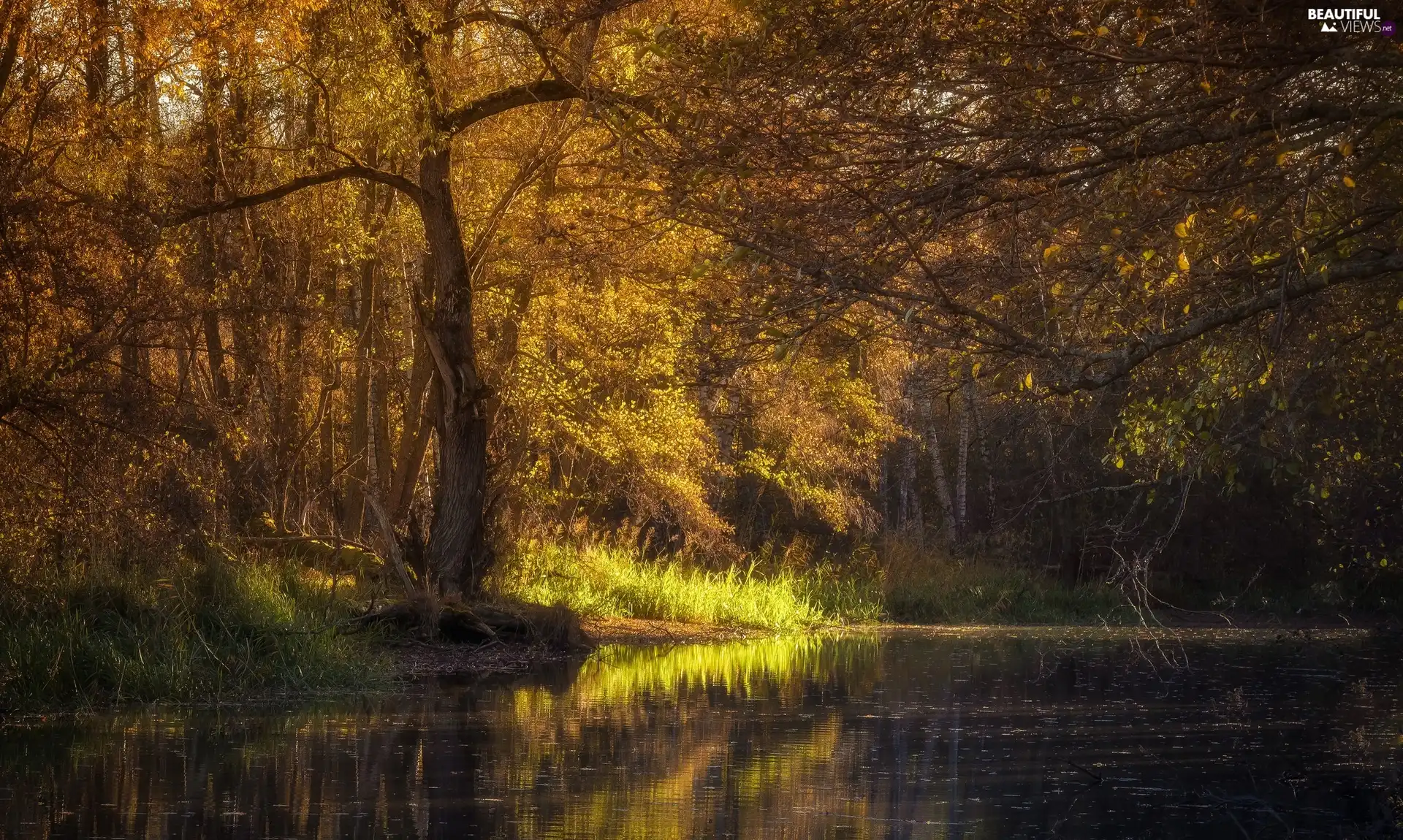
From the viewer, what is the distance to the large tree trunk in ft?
60.6

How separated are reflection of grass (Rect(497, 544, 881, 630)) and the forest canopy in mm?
1206

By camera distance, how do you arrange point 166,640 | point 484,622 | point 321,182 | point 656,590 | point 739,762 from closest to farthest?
point 739,762
point 166,640
point 484,622
point 321,182
point 656,590

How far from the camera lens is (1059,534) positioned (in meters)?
32.2

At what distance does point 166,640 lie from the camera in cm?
1328

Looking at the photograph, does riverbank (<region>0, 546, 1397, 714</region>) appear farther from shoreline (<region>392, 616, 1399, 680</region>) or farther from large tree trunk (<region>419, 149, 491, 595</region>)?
large tree trunk (<region>419, 149, 491, 595</region>)

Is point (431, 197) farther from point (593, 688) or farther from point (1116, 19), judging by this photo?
point (1116, 19)

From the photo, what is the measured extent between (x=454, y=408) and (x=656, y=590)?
565 centimetres

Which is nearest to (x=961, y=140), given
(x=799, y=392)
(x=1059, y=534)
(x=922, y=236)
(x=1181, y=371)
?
(x=922, y=236)

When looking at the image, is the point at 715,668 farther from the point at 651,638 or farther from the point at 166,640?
the point at 166,640

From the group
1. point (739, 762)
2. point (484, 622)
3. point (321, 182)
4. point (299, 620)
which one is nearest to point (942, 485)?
point (484, 622)

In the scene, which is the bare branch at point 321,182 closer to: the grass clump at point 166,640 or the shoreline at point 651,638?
the grass clump at point 166,640

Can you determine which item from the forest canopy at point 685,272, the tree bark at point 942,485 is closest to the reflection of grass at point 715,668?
the forest canopy at point 685,272

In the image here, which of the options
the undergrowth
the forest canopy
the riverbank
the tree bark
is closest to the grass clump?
the riverbank

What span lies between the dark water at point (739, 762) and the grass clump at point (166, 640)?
0.83 m
